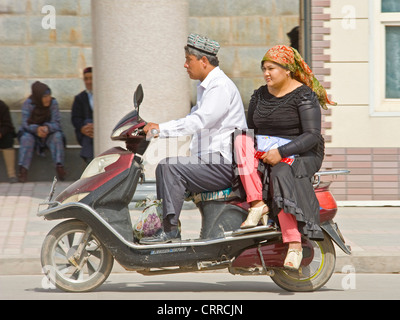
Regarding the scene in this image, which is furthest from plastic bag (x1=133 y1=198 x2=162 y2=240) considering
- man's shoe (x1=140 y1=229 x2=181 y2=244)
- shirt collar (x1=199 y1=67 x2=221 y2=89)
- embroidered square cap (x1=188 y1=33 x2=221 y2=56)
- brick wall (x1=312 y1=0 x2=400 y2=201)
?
brick wall (x1=312 y1=0 x2=400 y2=201)

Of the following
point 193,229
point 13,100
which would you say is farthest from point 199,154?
point 13,100

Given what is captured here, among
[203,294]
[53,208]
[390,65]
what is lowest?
[203,294]

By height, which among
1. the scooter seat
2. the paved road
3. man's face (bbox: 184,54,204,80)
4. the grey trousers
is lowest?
the paved road

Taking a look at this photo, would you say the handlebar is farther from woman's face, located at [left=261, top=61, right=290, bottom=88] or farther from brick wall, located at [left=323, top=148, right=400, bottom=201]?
brick wall, located at [left=323, top=148, right=400, bottom=201]

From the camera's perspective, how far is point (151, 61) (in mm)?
11102

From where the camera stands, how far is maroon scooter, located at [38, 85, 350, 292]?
6992 millimetres

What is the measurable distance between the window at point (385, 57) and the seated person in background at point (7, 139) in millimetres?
5012

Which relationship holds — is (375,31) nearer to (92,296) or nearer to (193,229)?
(193,229)

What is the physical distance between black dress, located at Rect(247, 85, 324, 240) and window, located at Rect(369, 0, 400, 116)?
16.3 feet

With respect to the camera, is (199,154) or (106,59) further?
(106,59)

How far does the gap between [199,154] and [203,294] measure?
3.39 ft

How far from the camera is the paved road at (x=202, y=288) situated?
707 cm

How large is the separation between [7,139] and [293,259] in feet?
24.5
